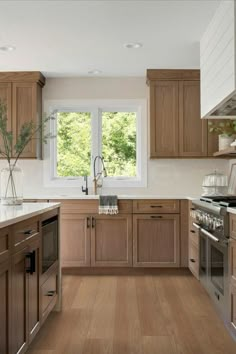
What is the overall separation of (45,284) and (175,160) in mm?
2959

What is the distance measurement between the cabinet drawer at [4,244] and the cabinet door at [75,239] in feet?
9.19

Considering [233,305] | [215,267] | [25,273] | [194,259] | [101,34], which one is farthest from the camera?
[194,259]

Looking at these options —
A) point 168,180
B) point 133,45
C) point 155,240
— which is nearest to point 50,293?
point 155,240

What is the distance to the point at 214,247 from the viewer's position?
3.40 m

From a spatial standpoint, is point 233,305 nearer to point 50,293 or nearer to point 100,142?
point 50,293

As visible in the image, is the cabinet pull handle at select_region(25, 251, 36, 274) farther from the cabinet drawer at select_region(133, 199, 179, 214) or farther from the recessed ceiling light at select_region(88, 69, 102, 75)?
the recessed ceiling light at select_region(88, 69, 102, 75)

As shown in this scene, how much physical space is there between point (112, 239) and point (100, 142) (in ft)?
4.46

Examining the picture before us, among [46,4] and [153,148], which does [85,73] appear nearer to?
[153,148]

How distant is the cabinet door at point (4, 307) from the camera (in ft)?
6.32

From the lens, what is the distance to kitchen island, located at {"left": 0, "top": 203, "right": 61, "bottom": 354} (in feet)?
6.54

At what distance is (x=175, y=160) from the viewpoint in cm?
544

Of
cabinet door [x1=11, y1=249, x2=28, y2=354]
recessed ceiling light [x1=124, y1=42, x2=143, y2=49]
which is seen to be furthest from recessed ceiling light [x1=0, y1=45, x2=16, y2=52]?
cabinet door [x1=11, y1=249, x2=28, y2=354]

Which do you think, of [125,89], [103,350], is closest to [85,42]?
[125,89]

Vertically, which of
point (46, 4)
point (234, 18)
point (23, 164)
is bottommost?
point (23, 164)
